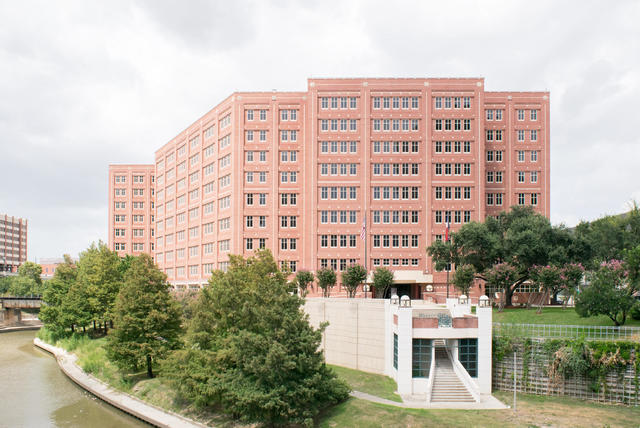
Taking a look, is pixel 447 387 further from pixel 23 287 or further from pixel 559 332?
pixel 23 287

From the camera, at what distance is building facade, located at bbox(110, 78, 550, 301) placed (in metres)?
74.1

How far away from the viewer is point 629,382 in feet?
105

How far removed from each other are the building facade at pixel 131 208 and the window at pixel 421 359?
9854cm

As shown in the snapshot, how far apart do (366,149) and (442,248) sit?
1932cm

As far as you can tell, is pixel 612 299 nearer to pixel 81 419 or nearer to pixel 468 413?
pixel 468 413

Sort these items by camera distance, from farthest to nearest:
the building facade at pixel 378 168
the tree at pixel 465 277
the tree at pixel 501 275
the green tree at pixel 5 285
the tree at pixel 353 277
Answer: the green tree at pixel 5 285
the building facade at pixel 378 168
the tree at pixel 353 277
the tree at pixel 501 275
the tree at pixel 465 277

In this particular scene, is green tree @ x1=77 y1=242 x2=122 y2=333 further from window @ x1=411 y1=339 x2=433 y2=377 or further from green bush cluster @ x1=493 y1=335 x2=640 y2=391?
green bush cluster @ x1=493 y1=335 x2=640 y2=391

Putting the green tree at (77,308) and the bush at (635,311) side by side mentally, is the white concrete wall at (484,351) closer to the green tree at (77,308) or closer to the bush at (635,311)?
the bush at (635,311)

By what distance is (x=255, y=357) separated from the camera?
30641mm

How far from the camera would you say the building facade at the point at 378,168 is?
2916 inches

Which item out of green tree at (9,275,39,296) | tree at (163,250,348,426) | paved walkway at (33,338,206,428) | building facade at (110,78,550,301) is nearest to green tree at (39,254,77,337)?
paved walkway at (33,338,206,428)

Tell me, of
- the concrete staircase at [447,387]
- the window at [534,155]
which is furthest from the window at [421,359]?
the window at [534,155]

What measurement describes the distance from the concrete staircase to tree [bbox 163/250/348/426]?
5707mm

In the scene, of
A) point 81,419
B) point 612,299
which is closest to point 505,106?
point 612,299
